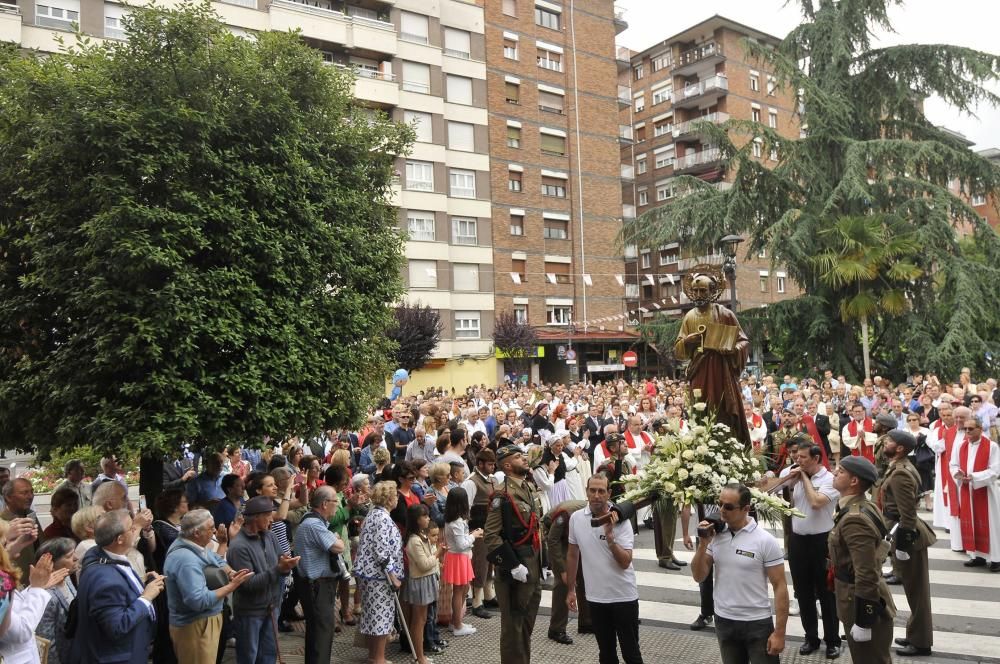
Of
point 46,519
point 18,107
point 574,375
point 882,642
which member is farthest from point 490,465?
point 574,375

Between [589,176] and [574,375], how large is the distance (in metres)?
12.0

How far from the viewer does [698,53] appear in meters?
52.0

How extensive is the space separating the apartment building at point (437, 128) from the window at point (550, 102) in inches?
176

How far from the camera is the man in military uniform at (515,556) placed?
19.9 feet

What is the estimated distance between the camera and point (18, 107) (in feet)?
22.1

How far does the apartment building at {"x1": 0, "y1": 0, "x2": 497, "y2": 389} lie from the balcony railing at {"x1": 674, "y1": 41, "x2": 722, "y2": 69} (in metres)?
18.4

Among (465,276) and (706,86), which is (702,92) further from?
(465,276)

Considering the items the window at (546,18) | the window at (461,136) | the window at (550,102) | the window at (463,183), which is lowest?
the window at (463,183)

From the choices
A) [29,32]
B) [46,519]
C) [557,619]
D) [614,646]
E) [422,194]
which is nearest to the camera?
[614,646]

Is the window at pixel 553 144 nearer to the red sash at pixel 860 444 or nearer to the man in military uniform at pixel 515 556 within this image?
the red sash at pixel 860 444

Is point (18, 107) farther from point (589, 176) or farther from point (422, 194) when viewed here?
point (589, 176)

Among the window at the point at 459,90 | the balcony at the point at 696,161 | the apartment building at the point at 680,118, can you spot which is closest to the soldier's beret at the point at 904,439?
the window at the point at 459,90

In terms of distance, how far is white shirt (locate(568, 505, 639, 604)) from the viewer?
5629mm

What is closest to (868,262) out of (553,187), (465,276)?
(465,276)
